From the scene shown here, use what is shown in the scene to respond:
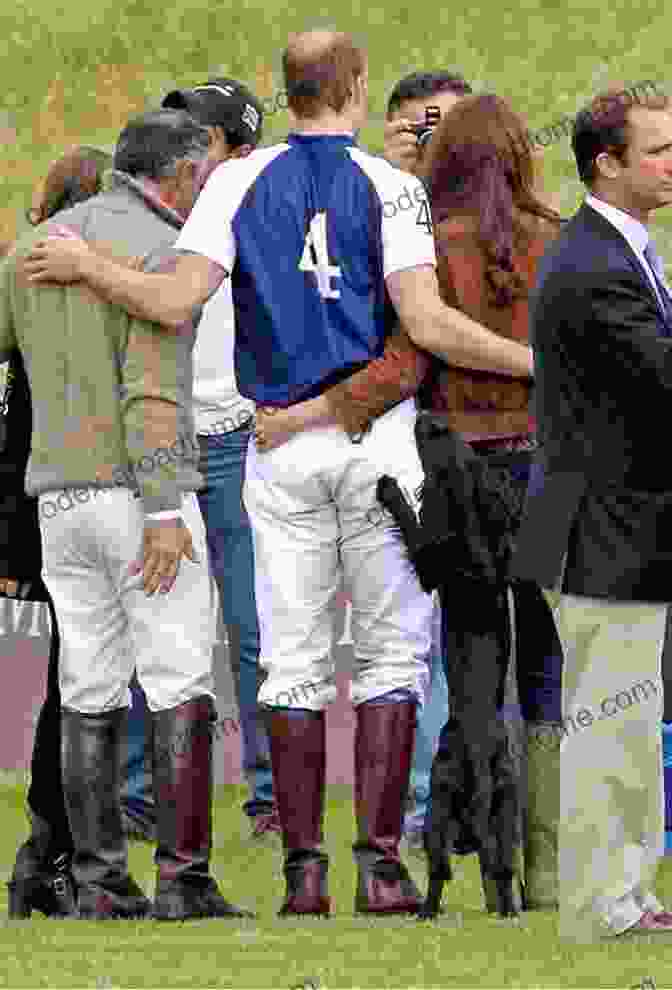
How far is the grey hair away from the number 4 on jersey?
1.46ft

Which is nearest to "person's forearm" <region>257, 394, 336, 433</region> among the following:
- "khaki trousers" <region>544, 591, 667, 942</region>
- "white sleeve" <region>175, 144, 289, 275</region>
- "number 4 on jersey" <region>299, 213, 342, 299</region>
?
"number 4 on jersey" <region>299, 213, 342, 299</region>

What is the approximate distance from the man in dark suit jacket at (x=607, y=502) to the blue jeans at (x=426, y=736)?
2024 mm

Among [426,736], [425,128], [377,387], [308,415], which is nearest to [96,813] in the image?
[308,415]

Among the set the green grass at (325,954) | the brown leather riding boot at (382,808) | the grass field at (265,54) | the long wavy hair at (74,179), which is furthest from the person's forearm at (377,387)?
the grass field at (265,54)

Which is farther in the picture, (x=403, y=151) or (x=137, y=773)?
(x=137, y=773)

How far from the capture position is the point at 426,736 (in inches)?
356

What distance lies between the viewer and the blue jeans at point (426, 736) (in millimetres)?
8984

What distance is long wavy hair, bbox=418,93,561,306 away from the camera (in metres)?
7.70

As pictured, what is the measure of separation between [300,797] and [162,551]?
27.6 inches

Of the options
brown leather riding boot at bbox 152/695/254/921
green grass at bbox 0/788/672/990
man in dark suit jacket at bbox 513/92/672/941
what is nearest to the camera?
green grass at bbox 0/788/672/990

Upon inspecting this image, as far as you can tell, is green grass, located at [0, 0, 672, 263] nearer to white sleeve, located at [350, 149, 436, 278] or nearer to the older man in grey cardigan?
the older man in grey cardigan

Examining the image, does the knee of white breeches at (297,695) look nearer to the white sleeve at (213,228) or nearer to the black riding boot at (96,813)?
the black riding boot at (96,813)

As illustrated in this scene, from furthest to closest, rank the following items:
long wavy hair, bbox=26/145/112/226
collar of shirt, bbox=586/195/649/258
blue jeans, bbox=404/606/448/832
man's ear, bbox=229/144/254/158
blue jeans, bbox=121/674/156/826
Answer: blue jeans, bbox=121/674/156/826 < man's ear, bbox=229/144/254/158 < blue jeans, bbox=404/606/448/832 < long wavy hair, bbox=26/145/112/226 < collar of shirt, bbox=586/195/649/258

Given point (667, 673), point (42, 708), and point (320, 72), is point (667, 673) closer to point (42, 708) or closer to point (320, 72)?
point (42, 708)
